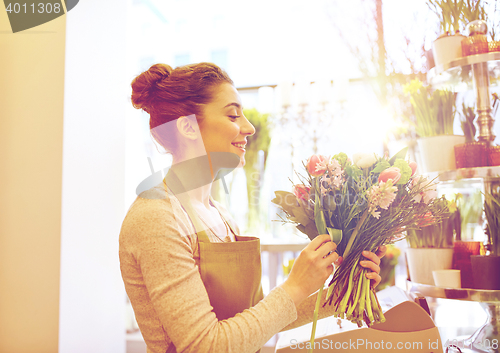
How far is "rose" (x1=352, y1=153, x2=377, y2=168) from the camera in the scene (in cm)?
78

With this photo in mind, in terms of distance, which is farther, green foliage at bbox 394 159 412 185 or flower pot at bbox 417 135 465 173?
flower pot at bbox 417 135 465 173

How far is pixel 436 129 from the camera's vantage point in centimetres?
116

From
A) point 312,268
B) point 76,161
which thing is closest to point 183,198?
point 312,268

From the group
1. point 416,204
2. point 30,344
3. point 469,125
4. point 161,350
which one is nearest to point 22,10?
point 30,344

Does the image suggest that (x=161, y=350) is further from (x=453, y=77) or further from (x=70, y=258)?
(x=453, y=77)

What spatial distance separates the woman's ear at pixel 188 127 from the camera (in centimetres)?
92

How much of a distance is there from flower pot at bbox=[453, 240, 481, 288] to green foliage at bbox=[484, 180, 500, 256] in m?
0.05

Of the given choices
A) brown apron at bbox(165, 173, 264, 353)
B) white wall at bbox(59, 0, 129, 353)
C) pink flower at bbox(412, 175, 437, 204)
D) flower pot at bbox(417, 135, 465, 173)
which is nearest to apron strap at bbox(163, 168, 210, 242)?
brown apron at bbox(165, 173, 264, 353)

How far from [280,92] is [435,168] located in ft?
3.89

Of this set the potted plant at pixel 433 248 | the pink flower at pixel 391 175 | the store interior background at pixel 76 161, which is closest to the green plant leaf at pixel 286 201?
the pink flower at pixel 391 175

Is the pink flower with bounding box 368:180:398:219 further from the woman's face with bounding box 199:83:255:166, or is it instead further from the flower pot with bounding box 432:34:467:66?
the flower pot with bounding box 432:34:467:66

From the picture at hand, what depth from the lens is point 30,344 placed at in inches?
53.5

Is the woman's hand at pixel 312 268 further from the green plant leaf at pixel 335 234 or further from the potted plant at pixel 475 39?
the potted plant at pixel 475 39

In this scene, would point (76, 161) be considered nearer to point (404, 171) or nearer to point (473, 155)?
point (404, 171)
